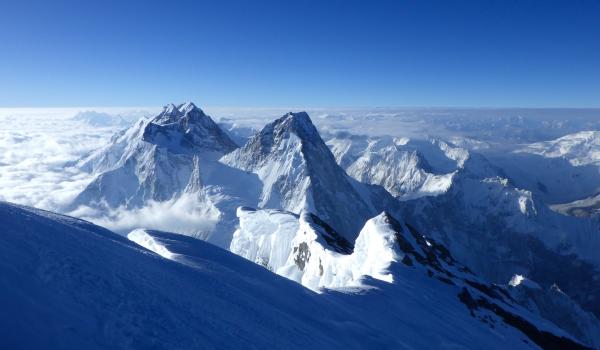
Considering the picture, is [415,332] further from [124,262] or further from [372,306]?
[124,262]

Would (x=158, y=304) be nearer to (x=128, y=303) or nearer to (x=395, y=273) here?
(x=128, y=303)

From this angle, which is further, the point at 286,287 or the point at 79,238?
the point at 286,287

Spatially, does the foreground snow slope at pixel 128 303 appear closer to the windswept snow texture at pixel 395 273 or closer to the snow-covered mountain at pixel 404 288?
the snow-covered mountain at pixel 404 288

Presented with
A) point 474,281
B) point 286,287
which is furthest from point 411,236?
point 286,287

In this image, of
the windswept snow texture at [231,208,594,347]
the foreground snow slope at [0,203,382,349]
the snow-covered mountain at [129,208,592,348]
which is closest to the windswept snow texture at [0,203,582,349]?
the foreground snow slope at [0,203,382,349]

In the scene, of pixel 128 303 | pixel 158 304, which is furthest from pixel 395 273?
pixel 128 303

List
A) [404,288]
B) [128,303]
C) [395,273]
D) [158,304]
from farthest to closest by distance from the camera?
[395,273], [404,288], [158,304], [128,303]

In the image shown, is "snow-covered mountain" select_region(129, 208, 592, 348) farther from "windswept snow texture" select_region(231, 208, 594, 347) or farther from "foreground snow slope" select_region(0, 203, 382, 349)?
"foreground snow slope" select_region(0, 203, 382, 349)

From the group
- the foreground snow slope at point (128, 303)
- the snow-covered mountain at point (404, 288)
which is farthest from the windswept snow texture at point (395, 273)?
the foreground snow slope at point (128, 303)

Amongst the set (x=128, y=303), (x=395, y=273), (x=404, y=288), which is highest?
(x=128, y=303)
